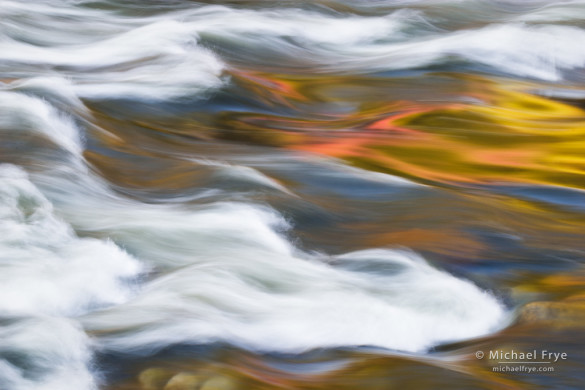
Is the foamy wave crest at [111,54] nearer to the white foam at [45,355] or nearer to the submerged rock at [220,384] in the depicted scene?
the white foam at [45,355]

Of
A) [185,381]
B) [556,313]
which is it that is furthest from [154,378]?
[556,313]

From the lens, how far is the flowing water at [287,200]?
2.42m

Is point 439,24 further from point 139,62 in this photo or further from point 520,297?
point 520,297

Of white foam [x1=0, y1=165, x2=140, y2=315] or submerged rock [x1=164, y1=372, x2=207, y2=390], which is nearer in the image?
submerged rock [x1=164, y1=372, x2=207, y2=390]

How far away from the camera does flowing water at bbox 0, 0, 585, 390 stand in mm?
2422

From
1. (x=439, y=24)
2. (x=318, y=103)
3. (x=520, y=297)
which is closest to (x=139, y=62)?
(x=318, y=103)

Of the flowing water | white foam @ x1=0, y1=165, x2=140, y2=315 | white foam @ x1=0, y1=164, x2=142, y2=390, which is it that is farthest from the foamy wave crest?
white foam @ x1=0, y1=165, x2=140, y2=315

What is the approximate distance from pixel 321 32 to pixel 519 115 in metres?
1.53

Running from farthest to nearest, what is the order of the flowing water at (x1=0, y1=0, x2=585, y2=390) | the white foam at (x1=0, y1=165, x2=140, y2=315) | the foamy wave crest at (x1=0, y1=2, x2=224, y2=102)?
the foamy wave crest at (x1=0, y1=2, x2=224, y2=102) → the white foam at (x1=0, y1=165, x2=140, y2=315) → the flowing water at (x1=0, y1=0, x2=585, y2=390)

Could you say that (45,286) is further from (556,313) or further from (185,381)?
(556,313)

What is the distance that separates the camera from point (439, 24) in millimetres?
5559

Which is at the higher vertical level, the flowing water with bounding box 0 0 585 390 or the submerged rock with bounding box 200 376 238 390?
the flowing water with bounding box 0 0 585 390

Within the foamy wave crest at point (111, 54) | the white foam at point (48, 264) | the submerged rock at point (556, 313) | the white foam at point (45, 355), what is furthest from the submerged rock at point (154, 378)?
the foamy wave crest at point (111, 54)

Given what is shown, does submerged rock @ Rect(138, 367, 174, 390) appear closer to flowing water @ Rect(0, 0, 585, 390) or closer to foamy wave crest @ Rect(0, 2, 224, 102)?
flowing water @ Rect(0, 0, 585, 390)
